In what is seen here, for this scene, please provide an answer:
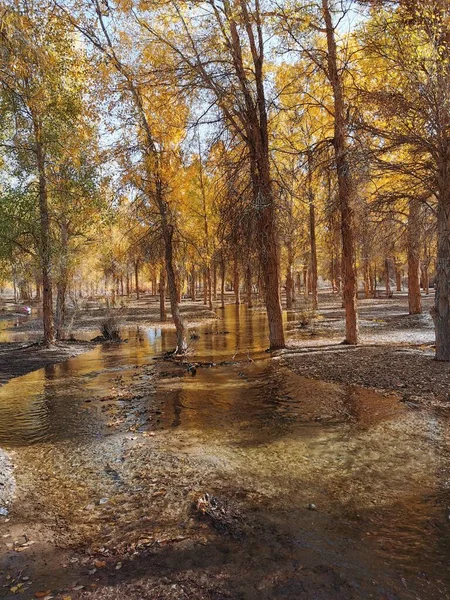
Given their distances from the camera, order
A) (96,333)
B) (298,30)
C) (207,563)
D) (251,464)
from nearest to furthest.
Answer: (207,563) < (251,464) < (298,30) < (96,333)

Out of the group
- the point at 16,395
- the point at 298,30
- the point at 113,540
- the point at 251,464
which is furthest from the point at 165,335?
the point at 113,540

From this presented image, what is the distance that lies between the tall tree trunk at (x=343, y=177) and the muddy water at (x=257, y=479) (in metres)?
4.57

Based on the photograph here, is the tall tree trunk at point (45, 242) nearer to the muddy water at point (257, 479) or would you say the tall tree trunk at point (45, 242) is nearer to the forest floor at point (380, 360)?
the muddy water at point (257, 479)

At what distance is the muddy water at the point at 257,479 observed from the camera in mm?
3572

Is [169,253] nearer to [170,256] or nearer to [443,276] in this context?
[170,256]

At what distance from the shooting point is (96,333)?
22.6 meters

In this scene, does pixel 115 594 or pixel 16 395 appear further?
pixel 16 395

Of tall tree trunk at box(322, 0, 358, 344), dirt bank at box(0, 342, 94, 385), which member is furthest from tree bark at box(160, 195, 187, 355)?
tall tree trunk at box(322, 0, 358, 344)

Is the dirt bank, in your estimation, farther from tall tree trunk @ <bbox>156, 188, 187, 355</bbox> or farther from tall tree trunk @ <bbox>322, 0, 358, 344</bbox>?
tall tree trunk @ <bbox>322, 0, 358, 344</bbox>

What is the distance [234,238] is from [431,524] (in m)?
9.66

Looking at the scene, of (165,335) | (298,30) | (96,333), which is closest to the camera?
(298,30)

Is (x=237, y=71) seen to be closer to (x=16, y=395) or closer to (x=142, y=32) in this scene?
(x=142, y=32)

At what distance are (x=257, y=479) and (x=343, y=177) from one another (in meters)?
8.86

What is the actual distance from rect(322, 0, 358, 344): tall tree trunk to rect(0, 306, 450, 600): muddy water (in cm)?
457
